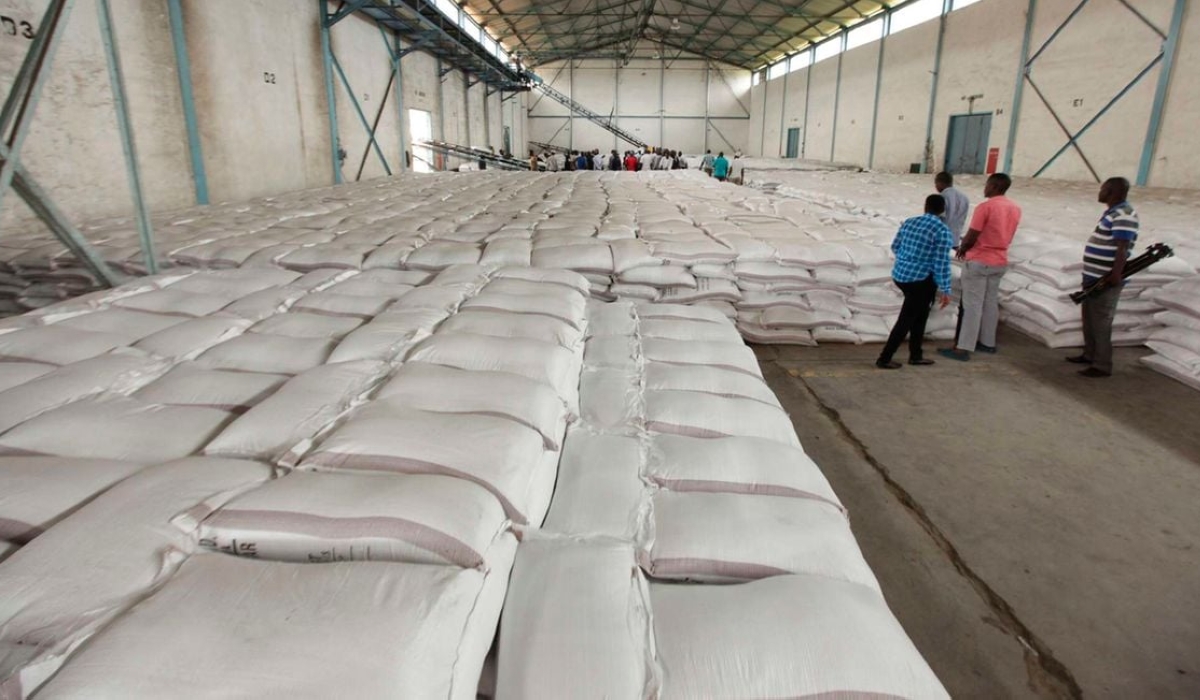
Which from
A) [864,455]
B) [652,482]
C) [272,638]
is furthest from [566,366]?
[864,455]

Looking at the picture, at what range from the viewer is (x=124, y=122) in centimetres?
337

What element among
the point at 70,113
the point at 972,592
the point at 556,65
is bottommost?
the point at 972,592

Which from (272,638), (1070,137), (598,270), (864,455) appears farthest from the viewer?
(1070,137)

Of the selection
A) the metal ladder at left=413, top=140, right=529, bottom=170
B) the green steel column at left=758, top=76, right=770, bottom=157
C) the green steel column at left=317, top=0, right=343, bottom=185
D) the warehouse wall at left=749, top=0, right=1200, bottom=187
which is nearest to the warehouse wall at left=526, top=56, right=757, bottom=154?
the green steel column at left=758, top=76, right=770, bottom=157

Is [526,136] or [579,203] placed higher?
[526,136]

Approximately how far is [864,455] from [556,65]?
29.0 metres

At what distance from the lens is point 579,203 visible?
7.46 metres

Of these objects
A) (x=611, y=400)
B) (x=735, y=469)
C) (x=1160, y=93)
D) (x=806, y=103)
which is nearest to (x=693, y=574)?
(x=735, y=469)

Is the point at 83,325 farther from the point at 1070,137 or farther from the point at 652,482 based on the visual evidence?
the point at 1070,137

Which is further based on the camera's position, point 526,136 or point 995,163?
point 526,136

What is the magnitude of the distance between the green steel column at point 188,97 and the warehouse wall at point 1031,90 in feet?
44.0

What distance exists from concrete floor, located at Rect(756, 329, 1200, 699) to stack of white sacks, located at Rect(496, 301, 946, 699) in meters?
0.90

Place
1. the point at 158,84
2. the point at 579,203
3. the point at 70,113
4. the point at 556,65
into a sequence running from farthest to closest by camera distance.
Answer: the point at 556,65 < the point at 579,203 < the point at 158,84 < the point at 70,113

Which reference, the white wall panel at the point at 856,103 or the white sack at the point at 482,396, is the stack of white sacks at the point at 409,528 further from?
the white wall panel at the point at 856,103
